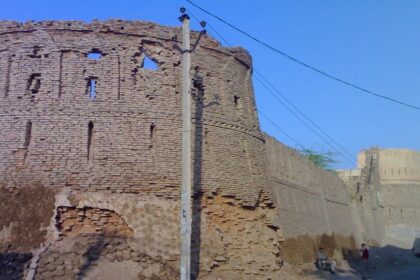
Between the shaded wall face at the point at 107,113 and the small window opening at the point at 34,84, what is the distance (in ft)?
0.09

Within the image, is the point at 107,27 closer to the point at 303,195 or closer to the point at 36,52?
the point at 36,52

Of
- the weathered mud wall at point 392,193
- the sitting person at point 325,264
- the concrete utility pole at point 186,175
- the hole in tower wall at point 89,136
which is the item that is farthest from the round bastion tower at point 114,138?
the weathered mud wall at point 392,193

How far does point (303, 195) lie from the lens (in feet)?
81.0

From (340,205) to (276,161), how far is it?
11031mm

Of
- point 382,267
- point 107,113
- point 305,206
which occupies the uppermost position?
point 107,113

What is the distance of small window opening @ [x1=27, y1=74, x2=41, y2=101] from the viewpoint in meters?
14.2

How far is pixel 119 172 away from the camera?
13477mm

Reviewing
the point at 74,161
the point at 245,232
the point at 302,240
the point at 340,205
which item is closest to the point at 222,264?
the point at 245,232

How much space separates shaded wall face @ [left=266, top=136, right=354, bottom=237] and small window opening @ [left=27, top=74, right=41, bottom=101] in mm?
8933

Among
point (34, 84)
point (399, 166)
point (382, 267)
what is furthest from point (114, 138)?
point (399, 166)

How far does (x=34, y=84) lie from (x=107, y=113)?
7.45 feet

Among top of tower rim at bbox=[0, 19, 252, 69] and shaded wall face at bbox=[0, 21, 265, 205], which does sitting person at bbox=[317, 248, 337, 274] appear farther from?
top of tower rim at bbox=[0, 19, 252, 69]

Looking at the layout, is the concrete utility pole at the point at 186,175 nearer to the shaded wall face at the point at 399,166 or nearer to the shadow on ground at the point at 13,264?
the shadow on ground at the point at 13,264

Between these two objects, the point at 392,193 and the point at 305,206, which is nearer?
the point at 305,206
